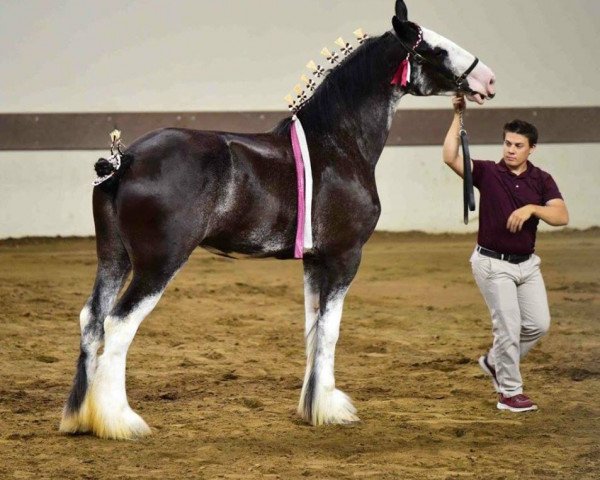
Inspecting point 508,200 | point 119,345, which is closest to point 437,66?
point 508,200

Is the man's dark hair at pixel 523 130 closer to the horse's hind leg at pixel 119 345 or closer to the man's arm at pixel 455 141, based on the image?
the man's arm at pixel 455 141

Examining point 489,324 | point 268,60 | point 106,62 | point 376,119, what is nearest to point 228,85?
point 268,60

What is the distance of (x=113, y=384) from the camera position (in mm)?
4812

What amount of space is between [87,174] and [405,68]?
24.5 feet

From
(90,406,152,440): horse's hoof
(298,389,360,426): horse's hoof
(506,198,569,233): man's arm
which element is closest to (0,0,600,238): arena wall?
(506,198,569,233): man's arm

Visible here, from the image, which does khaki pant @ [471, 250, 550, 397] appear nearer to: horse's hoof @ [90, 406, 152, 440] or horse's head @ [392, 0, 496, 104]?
horse's head @ [392, 0, 496, 104]

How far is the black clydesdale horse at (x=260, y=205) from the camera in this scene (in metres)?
4.83

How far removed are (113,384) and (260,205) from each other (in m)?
1.14

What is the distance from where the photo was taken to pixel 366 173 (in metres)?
5.45

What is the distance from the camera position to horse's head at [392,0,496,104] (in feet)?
17.6

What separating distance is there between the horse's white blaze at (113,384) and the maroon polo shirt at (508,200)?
6.20 ft

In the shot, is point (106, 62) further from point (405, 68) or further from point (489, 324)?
point (405, 68)

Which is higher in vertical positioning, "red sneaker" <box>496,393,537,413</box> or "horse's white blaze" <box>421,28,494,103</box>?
"horse's white blaze" <box>421,28,494,103</box>

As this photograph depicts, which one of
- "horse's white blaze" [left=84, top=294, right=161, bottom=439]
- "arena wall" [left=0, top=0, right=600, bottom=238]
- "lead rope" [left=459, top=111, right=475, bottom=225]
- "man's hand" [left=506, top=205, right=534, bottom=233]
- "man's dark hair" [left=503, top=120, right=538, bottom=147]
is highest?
"arena wall" [left=0, top=0, right=600, bottom=238]
